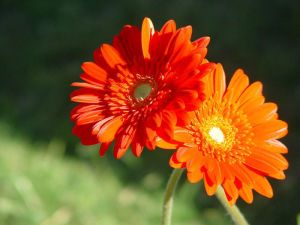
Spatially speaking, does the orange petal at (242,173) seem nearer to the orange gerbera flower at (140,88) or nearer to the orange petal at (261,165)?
the orange petal at (261,165)

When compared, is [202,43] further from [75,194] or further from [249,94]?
[75,194]

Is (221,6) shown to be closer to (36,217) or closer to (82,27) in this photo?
(82,27)

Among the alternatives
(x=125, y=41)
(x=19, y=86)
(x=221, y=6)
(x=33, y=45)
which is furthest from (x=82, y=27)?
(x=125, y=41)

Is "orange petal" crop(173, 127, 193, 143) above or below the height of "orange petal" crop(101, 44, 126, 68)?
below

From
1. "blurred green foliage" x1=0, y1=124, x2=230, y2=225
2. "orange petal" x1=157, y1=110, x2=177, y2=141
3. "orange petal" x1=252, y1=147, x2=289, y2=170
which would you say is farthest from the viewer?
"blurred green foliage" x1=0, y1=124, x2=230, y2=225

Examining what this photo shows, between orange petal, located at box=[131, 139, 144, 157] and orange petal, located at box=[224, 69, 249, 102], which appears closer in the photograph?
orange petal, located at box=[131, 139, 144, 157]

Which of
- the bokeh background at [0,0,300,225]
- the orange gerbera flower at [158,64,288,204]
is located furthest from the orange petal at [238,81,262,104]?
the bokeh background at [0,0,300,225]

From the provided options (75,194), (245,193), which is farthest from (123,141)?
(75,194)

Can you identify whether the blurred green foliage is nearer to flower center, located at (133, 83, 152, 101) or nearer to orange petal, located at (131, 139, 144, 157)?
flower center, located at (133, 83, 152, 101)
